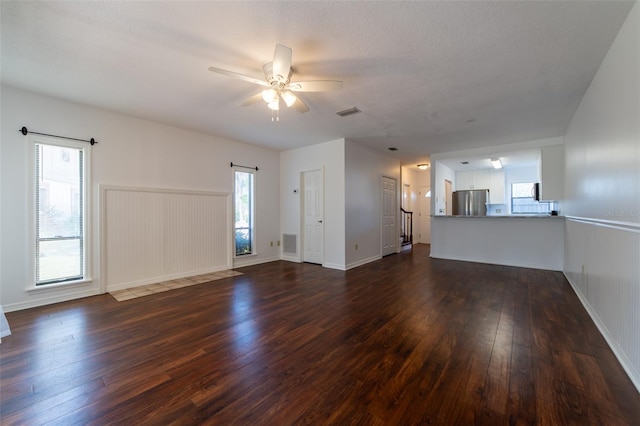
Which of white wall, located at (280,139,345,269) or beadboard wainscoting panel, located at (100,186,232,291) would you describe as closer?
beadboard wainscoting panel, located at (100,186,232,291)

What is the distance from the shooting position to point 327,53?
232cm

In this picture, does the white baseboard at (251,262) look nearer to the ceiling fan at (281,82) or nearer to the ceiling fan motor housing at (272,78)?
the ceiling fan at (281,82)

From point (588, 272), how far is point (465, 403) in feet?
8.80

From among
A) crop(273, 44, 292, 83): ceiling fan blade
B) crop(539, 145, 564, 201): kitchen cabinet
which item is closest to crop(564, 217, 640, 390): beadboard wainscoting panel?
crop(539, 145, 564, 201): kitchen cabinet

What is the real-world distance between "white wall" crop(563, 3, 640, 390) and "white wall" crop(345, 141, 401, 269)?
3.33m

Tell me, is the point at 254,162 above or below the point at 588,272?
above

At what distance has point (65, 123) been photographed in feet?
11.1

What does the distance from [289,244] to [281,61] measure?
446 cm

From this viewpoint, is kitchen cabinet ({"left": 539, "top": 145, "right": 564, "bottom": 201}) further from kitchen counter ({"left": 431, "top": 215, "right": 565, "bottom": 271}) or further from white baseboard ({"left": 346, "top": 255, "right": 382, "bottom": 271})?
white baseboard ({"left": 346, "top": 255, "right": 382, "bottom": 271})

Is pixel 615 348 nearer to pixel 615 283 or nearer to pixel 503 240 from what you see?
pixel 615 283

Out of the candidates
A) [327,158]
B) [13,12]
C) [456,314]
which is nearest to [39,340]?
[13,12]

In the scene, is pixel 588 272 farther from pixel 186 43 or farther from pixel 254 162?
pixel 254 162

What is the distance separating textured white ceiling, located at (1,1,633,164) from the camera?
1.86m

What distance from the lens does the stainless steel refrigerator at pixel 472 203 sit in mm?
6176
